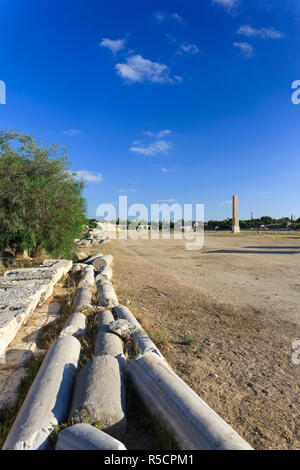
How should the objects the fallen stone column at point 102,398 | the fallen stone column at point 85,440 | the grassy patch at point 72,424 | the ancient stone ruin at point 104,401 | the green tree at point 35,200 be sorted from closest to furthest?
the fallen stone column at point 85,440 → the ancient stone ruin at point 104,401 → the grassy patch at point 72,424 → the fallen stone column at point 102,398 → the green tree at point 35,200

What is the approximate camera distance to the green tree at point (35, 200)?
10.8 metres

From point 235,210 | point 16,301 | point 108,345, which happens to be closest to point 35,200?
point 16,301

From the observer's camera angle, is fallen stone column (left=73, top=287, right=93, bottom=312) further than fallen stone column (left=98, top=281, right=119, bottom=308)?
No

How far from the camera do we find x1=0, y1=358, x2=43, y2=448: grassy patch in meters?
2.71

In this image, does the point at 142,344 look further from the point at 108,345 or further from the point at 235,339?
the point at 235,339

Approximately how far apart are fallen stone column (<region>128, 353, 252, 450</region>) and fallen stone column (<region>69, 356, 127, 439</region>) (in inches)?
10.4

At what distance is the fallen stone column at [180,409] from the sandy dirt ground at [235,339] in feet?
2.29

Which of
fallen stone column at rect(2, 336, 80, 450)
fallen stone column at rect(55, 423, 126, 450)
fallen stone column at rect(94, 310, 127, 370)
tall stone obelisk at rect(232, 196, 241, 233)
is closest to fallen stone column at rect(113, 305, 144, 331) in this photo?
fallen stone column at rect(94, 310, 127, 370)

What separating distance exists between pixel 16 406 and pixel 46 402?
73cm

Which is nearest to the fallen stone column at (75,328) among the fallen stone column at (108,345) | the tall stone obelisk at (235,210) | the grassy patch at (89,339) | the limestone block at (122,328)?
the grassy patch at (89,339)

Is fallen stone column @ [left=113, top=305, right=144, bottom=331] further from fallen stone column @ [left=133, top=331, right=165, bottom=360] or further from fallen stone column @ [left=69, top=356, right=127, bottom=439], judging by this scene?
fallen stone column @ [left=69, top=356, right=127, bottom=439]

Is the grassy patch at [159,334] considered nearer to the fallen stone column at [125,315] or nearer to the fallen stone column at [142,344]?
the fallen stone column at [125,315]

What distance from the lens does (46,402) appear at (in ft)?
8.65
